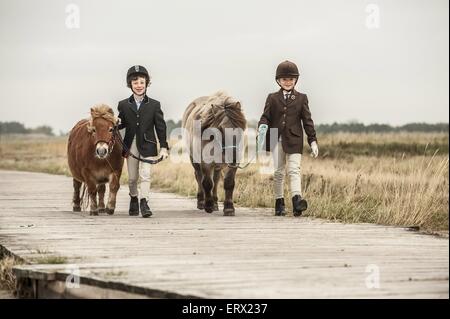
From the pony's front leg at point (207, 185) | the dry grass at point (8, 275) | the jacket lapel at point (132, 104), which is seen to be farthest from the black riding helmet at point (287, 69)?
the dry grass at point (8, 275)

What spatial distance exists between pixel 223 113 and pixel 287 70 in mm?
1002

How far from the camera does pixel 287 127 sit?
43.3 ft

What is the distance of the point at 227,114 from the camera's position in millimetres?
13352

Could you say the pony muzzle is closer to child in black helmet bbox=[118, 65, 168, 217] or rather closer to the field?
child in black helmet bbox=[118, 65, 168, 217]

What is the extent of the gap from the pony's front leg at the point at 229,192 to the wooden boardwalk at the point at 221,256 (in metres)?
0.26

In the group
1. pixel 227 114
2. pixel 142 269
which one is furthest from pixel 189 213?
pixel 142 269

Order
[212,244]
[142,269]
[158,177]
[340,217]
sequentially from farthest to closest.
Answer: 1. [158,177]
2. [340,217]
3. [212,244]
4. [142,269]

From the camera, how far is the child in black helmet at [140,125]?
526 inches

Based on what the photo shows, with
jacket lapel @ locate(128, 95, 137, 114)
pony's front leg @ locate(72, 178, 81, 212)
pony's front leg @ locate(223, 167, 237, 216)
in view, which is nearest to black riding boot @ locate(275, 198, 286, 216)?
pony's front leg @ locate(223, 167, 237, 216)

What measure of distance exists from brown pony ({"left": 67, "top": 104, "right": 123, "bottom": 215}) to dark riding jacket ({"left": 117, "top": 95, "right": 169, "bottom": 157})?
27 cm

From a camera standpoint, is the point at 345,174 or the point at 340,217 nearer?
the point at 340,217
